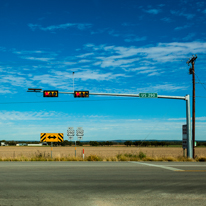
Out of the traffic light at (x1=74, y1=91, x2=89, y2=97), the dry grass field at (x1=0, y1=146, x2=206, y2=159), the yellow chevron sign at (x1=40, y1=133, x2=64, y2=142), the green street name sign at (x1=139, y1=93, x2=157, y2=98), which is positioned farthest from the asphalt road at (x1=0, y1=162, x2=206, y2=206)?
the yellow chevron sign at (x1=40, y1=133, x2=64, y2=142)

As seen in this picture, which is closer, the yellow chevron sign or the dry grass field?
the yellow chevron sign

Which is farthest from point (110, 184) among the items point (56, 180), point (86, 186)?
point (56, 180)

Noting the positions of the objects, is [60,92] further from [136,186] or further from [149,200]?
[149,200]

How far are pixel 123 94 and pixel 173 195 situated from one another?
14614mm

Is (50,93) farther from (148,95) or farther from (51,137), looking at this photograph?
(148,95)

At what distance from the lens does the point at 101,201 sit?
22.4ft

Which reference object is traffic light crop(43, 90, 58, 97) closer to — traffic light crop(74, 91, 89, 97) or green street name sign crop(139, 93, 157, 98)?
traffic light crop(74, 91, 89, 97)

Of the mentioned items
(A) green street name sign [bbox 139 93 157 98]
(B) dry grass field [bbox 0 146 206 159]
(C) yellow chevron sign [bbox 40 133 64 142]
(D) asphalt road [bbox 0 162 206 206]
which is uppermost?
(A) green street name sign [bbox 139 93 157 98]

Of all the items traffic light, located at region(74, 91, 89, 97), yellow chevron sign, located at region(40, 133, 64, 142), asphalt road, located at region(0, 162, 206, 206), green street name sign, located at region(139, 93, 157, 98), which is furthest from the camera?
yellow chevron sign, located at region(40, 133, 64, 142)

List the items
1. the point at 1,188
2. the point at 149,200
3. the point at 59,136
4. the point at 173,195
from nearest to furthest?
the point at 149,200, the point at 173,195, the point at 1,188, the point at 59,136

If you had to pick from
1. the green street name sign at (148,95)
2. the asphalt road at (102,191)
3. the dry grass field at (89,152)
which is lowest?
the dry grass field at (89,152)

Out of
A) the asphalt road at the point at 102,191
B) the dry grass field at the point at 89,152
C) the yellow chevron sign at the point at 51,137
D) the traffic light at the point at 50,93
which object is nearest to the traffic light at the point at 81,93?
the traffic light at the point at 50,93

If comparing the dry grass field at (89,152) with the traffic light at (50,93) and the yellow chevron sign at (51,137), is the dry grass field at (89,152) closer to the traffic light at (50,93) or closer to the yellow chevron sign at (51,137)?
the yellow chevron sign at (51,137)

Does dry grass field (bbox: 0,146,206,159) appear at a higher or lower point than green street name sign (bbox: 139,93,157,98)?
lower
